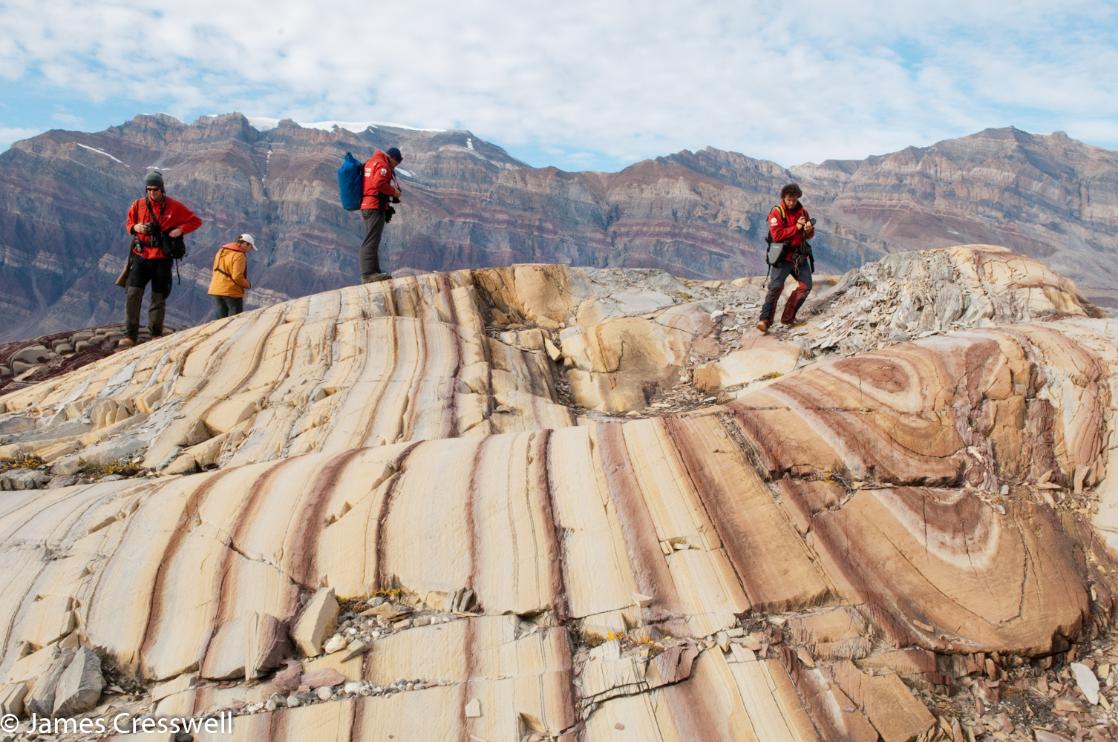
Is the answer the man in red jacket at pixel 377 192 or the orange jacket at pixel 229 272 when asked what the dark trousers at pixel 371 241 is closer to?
the man in red jacket at pixel 377 192

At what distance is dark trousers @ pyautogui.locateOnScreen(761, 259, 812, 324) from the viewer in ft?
40.6

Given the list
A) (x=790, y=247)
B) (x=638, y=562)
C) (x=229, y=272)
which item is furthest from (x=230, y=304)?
(x=638, y=562)

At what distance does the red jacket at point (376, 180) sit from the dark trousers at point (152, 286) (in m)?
4.34

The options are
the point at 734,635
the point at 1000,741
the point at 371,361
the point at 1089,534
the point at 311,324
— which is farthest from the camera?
the point at 311,324

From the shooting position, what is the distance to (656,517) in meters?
6.20

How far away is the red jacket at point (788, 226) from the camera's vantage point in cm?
1202

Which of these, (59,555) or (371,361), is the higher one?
(371,361)

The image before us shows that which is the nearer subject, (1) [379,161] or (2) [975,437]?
(2) [975,437]

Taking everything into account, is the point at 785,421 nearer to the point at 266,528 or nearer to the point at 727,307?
the point at 266,528

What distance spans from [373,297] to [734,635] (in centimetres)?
1033

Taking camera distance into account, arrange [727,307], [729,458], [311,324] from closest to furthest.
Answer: [729,458] → [311,324] → [727,307]

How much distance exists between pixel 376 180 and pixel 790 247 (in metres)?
8.31

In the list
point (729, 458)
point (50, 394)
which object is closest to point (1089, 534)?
point (729, 458)

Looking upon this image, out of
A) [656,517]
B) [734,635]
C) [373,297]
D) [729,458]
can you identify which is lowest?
[734,635]
